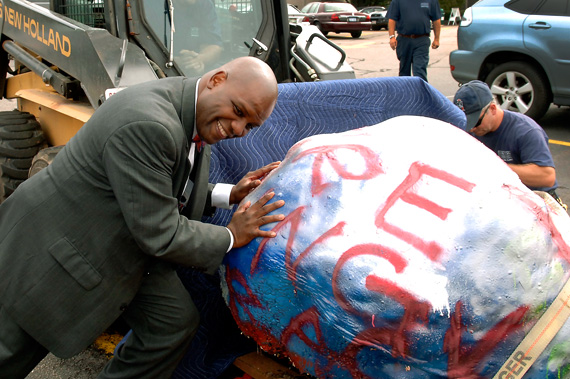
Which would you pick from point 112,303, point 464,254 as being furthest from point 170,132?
point 464,254

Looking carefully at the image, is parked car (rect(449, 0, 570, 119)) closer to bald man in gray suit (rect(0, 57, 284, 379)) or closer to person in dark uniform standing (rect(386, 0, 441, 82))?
person in dark uniform standing (rect(386, 0, 441, 82))

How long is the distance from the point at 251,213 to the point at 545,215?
91 cm

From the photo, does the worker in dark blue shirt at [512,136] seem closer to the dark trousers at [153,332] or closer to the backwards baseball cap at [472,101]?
the backwards baseball cap at [472,101]

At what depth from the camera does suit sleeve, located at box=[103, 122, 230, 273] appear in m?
1.67

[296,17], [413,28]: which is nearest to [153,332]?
[413,28]

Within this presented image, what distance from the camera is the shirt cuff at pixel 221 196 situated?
226 centimetres

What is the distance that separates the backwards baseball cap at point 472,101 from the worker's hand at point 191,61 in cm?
157

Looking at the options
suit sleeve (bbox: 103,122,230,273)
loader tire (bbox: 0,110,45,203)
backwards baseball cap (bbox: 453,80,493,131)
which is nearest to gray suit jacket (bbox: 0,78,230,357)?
suit sleeve (bbox: 103,122,230,273)

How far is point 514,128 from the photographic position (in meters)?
3.14

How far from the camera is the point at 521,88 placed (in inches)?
257

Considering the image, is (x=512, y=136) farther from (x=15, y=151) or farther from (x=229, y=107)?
(x=15, y=151)

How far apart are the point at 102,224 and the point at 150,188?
0.78 feet

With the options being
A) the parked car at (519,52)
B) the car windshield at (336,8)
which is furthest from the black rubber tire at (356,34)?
the parked car at (519,52)

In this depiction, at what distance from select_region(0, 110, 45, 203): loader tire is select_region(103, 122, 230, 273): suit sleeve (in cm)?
260
